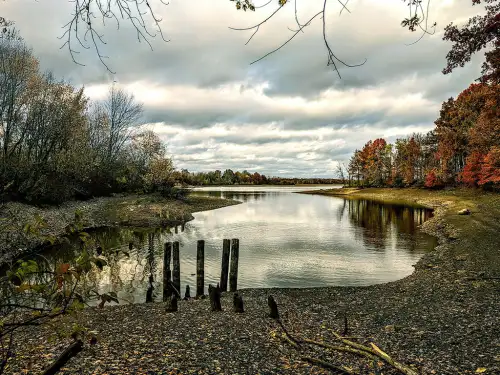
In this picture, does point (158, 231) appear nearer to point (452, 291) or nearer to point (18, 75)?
point (18, 75)

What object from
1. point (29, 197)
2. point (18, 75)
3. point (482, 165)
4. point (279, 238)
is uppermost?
point (18, 75)

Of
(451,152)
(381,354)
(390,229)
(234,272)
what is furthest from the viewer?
(451,152)

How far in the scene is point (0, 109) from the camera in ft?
105

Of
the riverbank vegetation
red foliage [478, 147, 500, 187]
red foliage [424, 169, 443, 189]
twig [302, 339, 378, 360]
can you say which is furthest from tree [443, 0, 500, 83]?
red foliage [424, 169, 443, 189]

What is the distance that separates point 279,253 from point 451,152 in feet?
204

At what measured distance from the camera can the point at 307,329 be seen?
10.6 m

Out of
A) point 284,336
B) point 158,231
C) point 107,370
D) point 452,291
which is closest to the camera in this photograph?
point 107,370

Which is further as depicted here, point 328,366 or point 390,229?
point 390,229

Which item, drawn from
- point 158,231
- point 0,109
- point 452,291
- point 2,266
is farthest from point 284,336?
point 0,109

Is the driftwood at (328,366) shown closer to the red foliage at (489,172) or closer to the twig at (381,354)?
the twig at (381,354)

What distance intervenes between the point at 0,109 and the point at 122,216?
16017 mm

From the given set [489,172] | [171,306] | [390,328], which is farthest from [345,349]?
[489,172]

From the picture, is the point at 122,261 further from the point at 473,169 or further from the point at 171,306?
the point at 473,169

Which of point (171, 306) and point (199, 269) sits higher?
point (199, 269)
